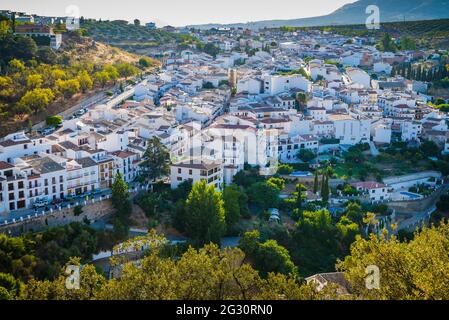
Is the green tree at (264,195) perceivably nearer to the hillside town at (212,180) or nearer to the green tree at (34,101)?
the hillside town at (212,180)

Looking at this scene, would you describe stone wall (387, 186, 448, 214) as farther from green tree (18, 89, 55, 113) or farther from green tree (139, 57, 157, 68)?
green tree (139, 57, 157, 68)

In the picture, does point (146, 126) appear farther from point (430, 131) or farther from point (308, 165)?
point (430, 131)

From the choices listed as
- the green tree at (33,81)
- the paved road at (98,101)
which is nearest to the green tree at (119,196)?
the paved road at (98,101)

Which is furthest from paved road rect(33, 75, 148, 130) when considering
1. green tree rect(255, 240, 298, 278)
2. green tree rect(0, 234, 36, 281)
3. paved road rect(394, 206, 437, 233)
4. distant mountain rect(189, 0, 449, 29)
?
distant mountain rect(189, 0, 449, 29)

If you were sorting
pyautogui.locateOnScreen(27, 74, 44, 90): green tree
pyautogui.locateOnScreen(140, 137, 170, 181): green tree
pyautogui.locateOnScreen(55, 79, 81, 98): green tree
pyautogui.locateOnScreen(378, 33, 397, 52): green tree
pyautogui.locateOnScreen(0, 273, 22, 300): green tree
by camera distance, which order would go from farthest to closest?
pyautogui.locateOnScreen(378, 33, 397, 52): green tree
pyautogui.locateOnScreen(55, 79, 81, 98): green tree
pyautogui.locateOnScreen(27, 74, 44, 90): green tree
pyautogui.locateOnScreen(140, 137, 170, 181): green tree
pyautogui.locateOnScreen(0, 273, 22, 300): green tree

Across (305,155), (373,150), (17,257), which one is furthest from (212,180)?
(373,150)
